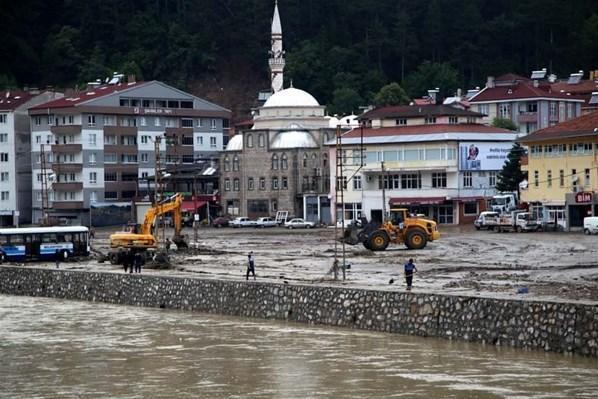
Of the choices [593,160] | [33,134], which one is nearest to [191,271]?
[593,160]

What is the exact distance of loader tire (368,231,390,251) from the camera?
6019cm

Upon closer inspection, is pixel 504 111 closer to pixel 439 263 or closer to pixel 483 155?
pixel 483 155

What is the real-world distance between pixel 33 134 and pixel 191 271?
63790 mm

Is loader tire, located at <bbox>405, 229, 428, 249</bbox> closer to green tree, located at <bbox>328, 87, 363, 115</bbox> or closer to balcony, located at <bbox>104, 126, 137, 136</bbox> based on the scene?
balcony, located at <bbox>104, 126, 137, 136</bbox>

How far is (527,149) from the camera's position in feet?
269

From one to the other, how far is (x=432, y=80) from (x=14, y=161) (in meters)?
42.4

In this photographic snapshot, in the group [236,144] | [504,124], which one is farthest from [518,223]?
[236,144]

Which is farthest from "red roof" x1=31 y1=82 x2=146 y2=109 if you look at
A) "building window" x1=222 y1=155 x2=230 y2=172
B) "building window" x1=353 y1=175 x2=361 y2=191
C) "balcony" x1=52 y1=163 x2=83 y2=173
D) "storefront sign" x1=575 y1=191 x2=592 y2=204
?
"storefront sign" x1=575 y1=191 x2=592 y2=204

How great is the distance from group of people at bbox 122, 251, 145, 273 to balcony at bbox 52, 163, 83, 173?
54762 millimetres

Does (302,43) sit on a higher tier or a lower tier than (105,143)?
higher

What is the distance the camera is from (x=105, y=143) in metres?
110

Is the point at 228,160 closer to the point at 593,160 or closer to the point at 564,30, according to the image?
the point at 593,160

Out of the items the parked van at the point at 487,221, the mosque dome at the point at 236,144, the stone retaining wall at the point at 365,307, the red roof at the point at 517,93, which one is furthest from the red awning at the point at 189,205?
the stone retaining wall at the point at 365,307

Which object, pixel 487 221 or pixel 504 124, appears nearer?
pixel 487 221
